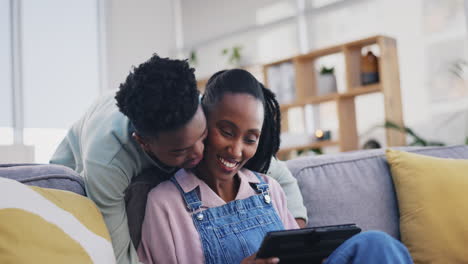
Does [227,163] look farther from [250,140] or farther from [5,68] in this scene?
[5,68]

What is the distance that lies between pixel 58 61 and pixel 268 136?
5.07m

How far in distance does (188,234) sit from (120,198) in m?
0.21

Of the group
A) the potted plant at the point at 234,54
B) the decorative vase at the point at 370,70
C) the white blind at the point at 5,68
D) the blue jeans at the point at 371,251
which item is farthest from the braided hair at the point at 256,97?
the potted plant at the point at 234,54

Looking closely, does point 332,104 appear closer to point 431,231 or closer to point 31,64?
point 31,64

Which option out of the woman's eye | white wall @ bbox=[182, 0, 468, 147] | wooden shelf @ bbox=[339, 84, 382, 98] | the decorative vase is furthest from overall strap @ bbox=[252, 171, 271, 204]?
white wall @ bbox=[182, 0, 468, 147]

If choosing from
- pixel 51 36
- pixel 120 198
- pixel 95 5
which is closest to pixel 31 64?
pixel 51 36

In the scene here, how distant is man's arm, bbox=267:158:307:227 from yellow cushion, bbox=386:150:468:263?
44 centimetres

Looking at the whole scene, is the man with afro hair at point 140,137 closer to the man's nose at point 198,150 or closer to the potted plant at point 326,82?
the man's nose at point 198,150

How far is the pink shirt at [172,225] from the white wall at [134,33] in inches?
214

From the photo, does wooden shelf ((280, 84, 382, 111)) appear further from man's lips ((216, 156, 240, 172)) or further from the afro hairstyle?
the afro hairstyle

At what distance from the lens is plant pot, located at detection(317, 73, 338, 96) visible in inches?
197

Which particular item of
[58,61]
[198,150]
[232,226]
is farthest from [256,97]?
[58,61]

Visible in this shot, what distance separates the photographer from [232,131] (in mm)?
1378

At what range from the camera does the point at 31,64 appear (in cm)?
587
